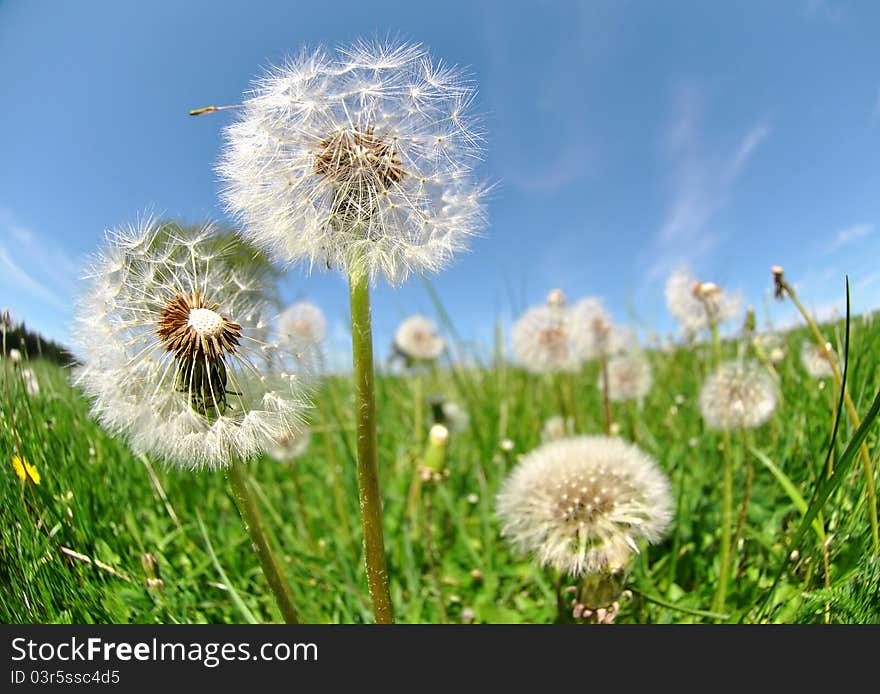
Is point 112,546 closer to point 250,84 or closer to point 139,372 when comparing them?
point 139,372

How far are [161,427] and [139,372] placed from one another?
0.14 metres

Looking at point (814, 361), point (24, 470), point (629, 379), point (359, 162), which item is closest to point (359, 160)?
point (359, 162)

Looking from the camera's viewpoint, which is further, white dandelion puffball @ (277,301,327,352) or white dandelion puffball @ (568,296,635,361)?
white dandelion puffball @ (568,296,635,361)

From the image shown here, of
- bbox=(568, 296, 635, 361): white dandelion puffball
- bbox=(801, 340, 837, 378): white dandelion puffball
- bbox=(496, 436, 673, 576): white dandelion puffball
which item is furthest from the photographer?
bbox=(568, 296, 635, 361): white dandelion puffball

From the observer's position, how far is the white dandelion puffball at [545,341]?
298 cm

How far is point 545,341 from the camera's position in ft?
10.3

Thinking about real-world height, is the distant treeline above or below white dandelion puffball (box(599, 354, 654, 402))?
below

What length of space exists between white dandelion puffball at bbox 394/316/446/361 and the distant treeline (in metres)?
2.97

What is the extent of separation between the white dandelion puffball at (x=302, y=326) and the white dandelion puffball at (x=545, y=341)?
3.69 ft

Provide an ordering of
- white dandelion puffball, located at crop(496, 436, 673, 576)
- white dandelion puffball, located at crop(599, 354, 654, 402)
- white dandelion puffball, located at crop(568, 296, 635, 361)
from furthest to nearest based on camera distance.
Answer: white dandelion puffball, located at crop(599, 354, 654, 402)
white dandelion puffball, located at crop(568, 296, 635, 361)
white dandelion puffball, located at crop(496, 436, 673, 576)

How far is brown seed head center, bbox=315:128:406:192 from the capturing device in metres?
1.08

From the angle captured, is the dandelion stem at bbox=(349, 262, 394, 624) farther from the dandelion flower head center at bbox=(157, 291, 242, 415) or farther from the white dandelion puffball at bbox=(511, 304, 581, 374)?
the white dandelion puffball at bbox=(511, 304, 581, 374)

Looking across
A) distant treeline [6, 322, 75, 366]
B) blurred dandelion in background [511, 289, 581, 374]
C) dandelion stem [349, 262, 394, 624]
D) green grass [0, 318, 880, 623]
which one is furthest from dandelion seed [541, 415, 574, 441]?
distant treeline [6, 322, 75, 366]

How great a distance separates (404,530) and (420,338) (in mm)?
2260
